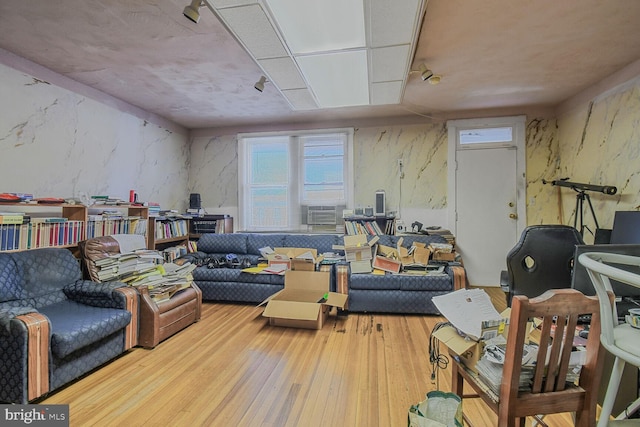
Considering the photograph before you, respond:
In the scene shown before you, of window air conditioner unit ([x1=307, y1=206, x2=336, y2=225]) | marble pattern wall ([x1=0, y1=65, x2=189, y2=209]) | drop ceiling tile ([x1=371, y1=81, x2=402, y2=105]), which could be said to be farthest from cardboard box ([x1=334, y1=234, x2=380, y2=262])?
marble pattern wall ([x1=0, y1=65, x2=189, y2=209])

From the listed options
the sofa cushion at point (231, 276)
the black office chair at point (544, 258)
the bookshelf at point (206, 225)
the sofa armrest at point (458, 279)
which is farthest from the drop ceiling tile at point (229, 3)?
the bookshelf at point (206, 225)

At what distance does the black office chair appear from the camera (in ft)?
6.95

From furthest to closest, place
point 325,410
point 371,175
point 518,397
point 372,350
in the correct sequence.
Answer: point 371,175
point 372,350
point 325,410
point 518,397

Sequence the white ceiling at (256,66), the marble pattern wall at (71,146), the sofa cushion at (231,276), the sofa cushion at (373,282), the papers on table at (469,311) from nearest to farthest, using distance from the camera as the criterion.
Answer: the papers on table at (469,311)
the white ceiling at (256,66)
the marble pattern wall at (71,146)
the sofa cushion at (373,282)
the sofa cushion at (231,276)

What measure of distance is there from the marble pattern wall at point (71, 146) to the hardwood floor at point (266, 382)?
73.4 inches

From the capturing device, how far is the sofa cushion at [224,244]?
4.02 m

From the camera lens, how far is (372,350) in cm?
233

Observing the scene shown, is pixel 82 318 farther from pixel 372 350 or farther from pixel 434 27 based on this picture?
pixel 434 27

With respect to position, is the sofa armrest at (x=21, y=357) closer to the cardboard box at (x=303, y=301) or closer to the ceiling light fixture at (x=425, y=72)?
the cardboard box at (x=303, y=301)

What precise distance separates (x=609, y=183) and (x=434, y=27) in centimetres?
248

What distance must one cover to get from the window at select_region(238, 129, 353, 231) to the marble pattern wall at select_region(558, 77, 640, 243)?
2.74 m

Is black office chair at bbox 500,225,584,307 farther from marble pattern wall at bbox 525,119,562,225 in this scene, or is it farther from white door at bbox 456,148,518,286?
marble pattern wall at bbox 525,119,562,225

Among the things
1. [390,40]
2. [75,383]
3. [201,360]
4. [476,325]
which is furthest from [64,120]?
[476,325]

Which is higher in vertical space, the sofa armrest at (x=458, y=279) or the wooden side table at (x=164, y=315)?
the sofa armrest at (x=458, y=279)
